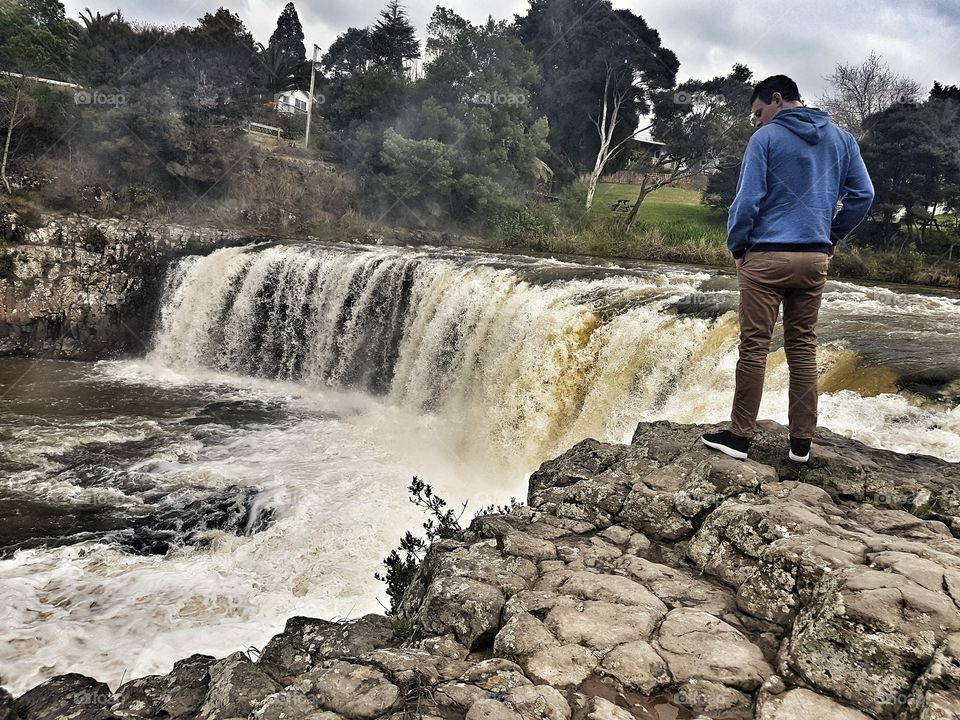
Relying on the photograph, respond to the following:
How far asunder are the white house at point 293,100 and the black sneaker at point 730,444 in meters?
28.9

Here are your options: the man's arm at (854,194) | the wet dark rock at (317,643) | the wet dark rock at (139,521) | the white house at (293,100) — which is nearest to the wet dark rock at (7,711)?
the wet dark rock at (317,643)

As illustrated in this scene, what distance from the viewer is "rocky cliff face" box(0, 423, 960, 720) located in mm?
1839

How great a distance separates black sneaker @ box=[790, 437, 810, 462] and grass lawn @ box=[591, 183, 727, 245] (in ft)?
47.9

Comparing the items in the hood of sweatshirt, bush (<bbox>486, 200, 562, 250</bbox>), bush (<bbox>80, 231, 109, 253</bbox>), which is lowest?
bush (<bbox>80, 231, 109, 253</bbox>)

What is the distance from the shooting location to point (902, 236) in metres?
15.5

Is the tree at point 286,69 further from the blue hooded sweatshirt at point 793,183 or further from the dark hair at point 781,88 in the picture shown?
the blue hooded sweatshirt at point 793,183

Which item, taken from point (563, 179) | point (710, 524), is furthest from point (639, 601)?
point (563, 179)

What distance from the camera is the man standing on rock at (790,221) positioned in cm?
298

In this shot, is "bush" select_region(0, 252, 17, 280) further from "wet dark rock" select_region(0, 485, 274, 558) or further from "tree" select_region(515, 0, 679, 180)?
"tree" select_region(515, 0, 679, 180)

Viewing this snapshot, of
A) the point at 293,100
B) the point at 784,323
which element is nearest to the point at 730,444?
the point at 784,323

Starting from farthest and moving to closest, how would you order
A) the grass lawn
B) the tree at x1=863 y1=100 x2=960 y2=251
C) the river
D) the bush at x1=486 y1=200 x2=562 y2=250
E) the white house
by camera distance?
the white house < the bush at x1=486 y1=200 x2=562 y2=250 < the grass lawn < the tree at x1=863 y1=100 x2=960 y2=251 < the river

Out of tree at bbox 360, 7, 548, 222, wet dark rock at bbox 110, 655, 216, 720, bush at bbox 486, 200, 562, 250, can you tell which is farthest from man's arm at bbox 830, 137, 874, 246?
tree at bbox 360, 7, 548, 222

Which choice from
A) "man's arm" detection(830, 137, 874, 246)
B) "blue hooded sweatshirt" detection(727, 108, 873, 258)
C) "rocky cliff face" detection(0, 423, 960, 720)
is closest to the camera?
"rocky cliff face" detection(0, 423, 960, 720)

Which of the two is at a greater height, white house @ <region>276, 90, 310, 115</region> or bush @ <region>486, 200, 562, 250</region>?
white house @ <region>276, 90, 310, 115</region>
